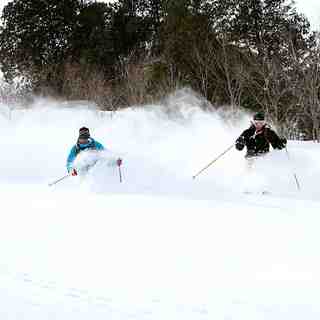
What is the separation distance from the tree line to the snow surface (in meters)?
7.77

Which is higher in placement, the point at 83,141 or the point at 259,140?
the point at 83,141

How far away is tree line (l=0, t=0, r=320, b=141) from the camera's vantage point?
20188mm

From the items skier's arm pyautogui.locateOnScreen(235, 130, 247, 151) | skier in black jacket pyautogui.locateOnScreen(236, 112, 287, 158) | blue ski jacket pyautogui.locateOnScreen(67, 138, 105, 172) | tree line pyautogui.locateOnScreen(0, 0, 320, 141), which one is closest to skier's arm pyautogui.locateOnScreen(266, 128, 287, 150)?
skier in black jacket pyautogui.locateOnScreen(236, 112, 287, 158)

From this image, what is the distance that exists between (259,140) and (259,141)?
2 cm

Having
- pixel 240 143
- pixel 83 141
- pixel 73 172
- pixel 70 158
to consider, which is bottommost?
pixel 73 172

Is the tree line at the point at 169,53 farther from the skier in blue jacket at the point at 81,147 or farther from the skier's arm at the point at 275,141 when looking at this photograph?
the skier in blue jacket at the point at 81,147

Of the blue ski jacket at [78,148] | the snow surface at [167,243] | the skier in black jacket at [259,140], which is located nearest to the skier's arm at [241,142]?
the skier in black jacket at [259,140]

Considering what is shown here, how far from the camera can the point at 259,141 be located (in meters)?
9.95

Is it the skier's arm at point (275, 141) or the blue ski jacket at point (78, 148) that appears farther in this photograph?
the blue ski jacket at point (78, 148)

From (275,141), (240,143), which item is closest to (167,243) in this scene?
(240,143)

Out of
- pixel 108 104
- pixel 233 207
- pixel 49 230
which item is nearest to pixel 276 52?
pixel 108 104

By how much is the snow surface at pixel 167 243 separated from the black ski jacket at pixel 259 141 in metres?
0.38

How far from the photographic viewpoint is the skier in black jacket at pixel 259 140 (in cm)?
991

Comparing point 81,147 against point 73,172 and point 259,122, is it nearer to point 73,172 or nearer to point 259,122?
point 73,172
